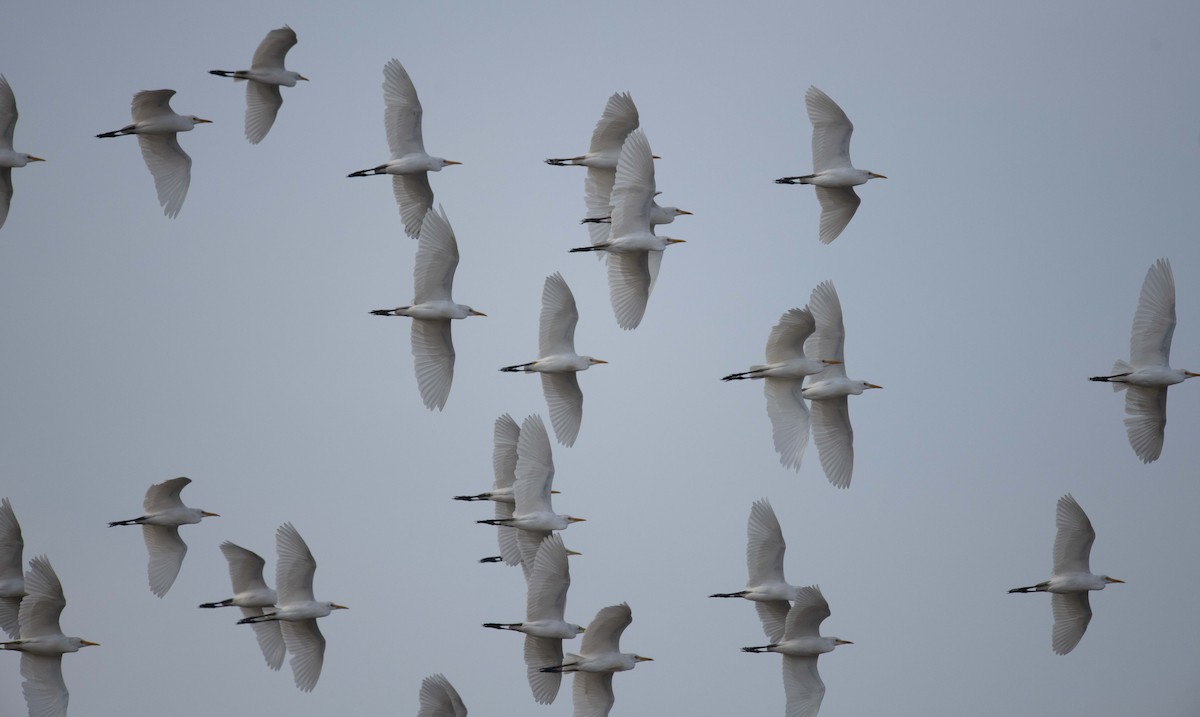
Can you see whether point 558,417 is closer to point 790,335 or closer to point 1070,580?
point 790,335

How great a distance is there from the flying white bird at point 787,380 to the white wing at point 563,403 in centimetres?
215

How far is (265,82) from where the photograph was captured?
86.4ft

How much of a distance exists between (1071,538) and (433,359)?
30.2 feet

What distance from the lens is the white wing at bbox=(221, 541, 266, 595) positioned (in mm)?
25766

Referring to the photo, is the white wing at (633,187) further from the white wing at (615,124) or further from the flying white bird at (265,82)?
the flying white bird at (265,82)

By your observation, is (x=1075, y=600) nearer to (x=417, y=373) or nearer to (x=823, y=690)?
(x=823, y=690)

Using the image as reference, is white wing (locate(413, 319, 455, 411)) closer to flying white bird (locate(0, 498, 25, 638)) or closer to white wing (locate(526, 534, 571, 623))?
white wing (locate(526, 534, 571, 623))

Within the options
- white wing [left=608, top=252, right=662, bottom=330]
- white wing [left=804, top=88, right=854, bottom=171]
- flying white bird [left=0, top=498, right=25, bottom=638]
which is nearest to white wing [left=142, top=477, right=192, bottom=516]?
flying white bird [left=0, top=498, right=25, bottom=638]

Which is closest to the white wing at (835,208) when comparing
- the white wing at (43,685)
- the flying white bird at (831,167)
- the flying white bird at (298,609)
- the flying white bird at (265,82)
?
the flying white bird at (831,167)

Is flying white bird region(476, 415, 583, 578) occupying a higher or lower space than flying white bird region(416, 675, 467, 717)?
higher

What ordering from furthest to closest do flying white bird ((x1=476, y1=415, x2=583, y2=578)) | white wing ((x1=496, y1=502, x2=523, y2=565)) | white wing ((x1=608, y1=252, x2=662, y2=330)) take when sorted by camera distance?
white wing ((x1=496, y1=502, x2=523, y2=565)), white wing ((x1=608, y1=252, x2=662, y2=330)), flying white bird ((x1=476, y1=415, x2=583, y2=578))

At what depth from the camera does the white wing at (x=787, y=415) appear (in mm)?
25125

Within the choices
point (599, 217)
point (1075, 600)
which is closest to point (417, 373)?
point (599, 217)

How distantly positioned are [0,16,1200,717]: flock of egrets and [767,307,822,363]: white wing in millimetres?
24
